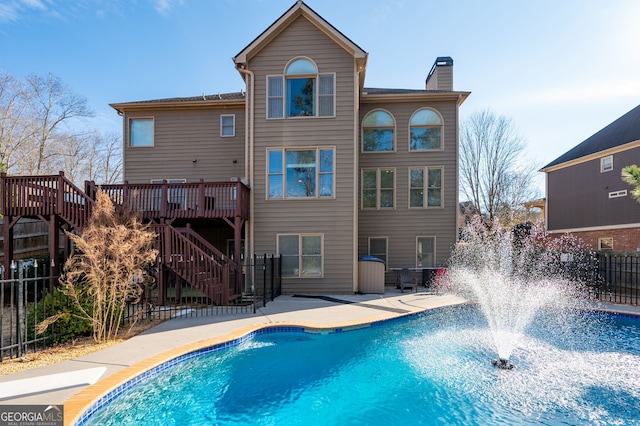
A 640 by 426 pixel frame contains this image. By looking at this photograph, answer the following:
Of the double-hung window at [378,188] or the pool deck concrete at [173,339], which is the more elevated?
the double-hung window at [378,188]

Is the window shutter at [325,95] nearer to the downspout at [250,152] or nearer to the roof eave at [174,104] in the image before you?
the downspout at [250,152]

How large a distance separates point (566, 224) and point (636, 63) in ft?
31.4

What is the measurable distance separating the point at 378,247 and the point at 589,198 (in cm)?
1399

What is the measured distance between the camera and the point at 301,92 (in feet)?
37.2

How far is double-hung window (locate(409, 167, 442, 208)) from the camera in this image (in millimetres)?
13203

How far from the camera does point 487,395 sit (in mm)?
4426

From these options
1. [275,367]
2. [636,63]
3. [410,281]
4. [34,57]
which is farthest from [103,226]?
[34,57]

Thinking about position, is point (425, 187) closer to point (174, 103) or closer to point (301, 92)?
point (301, 92)

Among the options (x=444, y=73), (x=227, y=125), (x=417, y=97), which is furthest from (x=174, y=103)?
(x=444, y=73)

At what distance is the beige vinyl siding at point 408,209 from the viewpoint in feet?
42.8

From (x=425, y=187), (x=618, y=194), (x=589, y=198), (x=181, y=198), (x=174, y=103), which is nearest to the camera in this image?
(x=181, y=198)

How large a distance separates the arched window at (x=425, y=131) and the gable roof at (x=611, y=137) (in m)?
10.8

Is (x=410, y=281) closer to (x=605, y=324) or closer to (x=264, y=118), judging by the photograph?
(x=605, y=324)

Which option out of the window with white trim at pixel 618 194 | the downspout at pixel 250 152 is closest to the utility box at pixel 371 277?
the downspout at pixel 250 152
